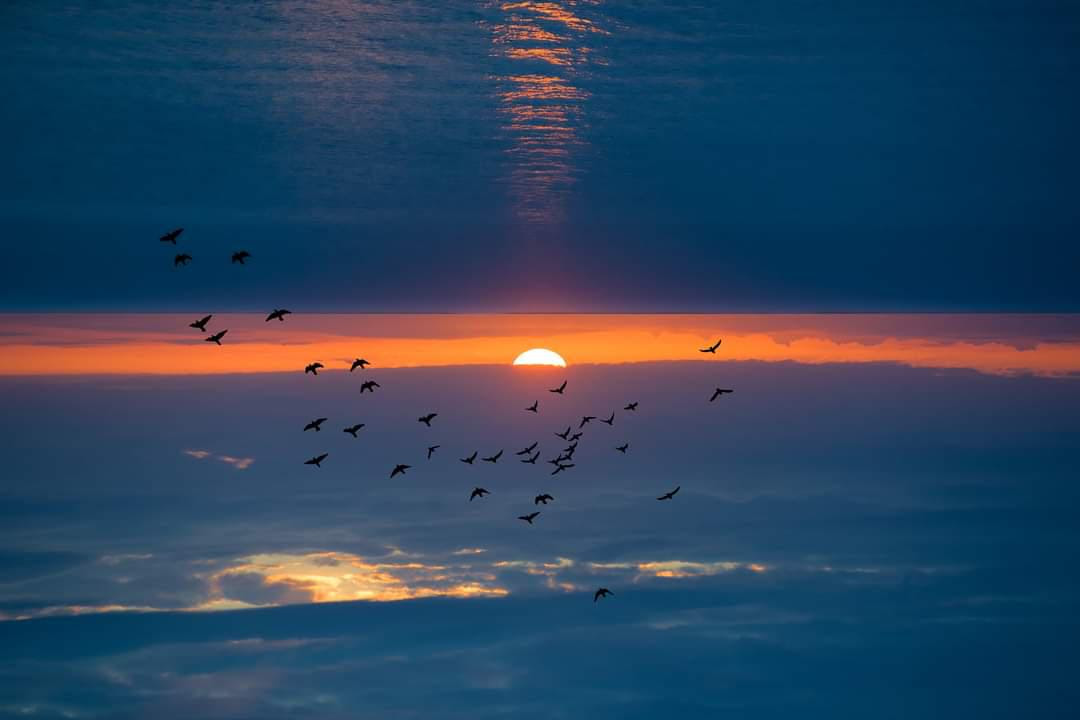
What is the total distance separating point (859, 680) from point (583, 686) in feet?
166

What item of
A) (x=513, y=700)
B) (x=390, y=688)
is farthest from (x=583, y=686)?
(x=390, y=688)

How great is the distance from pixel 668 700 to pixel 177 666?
87.2m

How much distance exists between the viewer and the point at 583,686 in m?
194

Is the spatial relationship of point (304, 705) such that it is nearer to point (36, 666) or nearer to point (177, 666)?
point (177, 666)

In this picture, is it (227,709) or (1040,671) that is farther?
(1040,671)

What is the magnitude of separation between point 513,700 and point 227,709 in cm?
4714

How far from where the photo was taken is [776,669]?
19738 centimetres

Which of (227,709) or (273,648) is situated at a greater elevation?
(273,648)

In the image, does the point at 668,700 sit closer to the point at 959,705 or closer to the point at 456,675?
the point at 456,675

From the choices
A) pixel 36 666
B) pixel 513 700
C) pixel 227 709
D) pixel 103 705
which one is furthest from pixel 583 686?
pixel 36 666

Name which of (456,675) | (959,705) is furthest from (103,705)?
(959,705)

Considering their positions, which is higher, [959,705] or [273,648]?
[273,648]

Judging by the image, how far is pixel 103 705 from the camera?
18288 cm

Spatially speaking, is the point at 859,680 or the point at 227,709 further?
the point at 859,680
